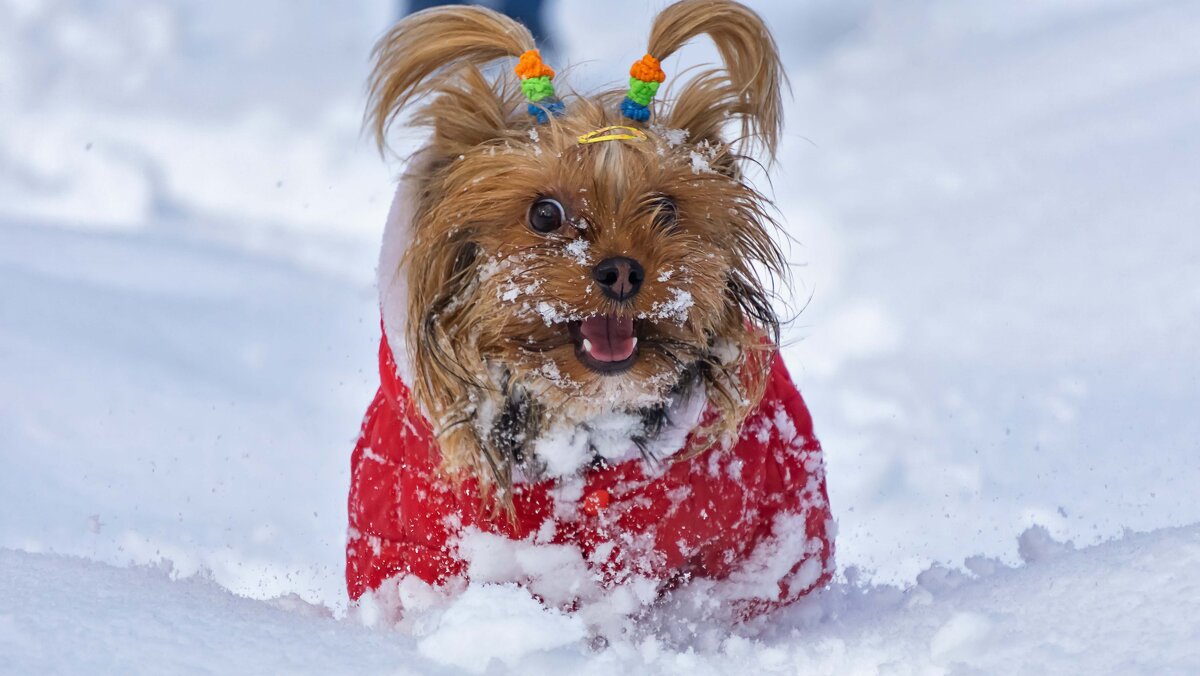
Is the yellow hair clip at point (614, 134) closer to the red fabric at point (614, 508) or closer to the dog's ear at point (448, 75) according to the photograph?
the dog's ear at point (448, 75)

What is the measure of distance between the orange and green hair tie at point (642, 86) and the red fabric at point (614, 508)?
0.65 meters

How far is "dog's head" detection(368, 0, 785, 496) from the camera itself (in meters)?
2.08

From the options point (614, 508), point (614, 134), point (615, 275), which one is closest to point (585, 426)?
point (614, 508)

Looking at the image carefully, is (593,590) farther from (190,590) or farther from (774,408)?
(190,590)

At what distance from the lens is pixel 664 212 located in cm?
212

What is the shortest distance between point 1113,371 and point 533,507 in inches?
83.9

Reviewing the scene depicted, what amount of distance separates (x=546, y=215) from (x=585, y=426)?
451mm

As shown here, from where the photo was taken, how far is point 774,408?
2.62m

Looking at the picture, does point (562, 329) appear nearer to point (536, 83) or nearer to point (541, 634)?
point (536, 83)

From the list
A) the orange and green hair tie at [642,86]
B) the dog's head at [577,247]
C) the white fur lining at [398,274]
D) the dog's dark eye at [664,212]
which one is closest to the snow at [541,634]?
the dog's head at [577,247]

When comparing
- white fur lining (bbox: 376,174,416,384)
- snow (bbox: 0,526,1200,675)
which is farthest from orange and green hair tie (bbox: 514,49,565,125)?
snow (bbox: 0,526,1200,675)

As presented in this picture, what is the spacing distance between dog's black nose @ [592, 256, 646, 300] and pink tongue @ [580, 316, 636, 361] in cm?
11

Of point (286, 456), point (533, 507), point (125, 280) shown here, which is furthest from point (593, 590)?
point (125, 280)

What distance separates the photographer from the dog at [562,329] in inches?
84.3
